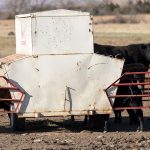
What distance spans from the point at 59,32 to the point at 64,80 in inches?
39.3

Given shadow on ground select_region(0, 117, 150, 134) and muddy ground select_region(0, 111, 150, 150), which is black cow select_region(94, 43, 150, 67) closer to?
muddy ground select_region(0, 111, 150, 150)

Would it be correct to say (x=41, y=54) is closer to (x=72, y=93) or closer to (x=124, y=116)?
(x=72, y=93)

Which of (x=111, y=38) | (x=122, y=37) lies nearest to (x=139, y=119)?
(x=111, y=38)

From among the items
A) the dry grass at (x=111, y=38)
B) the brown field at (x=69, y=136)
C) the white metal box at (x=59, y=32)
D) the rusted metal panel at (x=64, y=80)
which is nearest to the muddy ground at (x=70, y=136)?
the brown field at (x=69, y=136)

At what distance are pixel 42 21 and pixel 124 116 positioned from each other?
4.74m

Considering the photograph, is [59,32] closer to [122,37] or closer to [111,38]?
[111,38]

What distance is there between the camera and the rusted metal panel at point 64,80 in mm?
14023

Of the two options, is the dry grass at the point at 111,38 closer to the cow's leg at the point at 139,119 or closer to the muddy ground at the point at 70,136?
the muddy ground at the point at 70,136

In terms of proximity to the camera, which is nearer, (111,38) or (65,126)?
(65,126)

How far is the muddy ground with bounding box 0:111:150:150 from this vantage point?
11945mm

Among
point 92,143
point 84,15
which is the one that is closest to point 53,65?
point 84,15

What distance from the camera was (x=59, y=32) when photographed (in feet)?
46.9

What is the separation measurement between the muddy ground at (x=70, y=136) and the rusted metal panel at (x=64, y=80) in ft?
1.85

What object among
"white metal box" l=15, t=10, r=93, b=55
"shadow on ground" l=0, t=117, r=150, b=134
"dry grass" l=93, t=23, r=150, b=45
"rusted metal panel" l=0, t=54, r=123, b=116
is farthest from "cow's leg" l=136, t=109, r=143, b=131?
"dry grass" l=93, t=23, r=150, b=45
